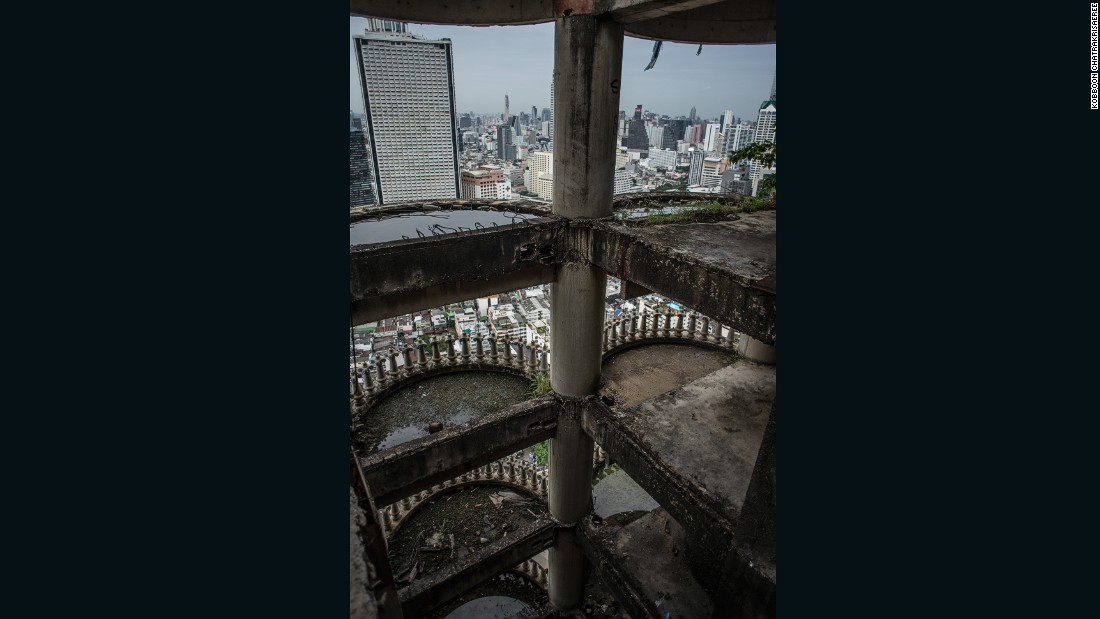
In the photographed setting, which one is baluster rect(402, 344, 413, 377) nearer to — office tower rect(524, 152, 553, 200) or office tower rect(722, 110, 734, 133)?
office tower rect(524, 152, 553, 200)

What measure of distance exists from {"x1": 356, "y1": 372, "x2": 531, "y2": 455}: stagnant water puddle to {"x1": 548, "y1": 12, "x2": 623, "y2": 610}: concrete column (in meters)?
1.95

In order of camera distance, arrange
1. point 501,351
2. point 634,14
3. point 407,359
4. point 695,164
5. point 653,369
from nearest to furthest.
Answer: point 634,14 < point 653,369 < point 407,359 < point 501,351 < point 695,164

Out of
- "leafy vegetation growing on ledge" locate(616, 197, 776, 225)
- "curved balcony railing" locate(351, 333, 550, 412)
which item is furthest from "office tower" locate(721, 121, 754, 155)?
"leafy vegetation growing on ledge" locate(616, 197, 776, 225)

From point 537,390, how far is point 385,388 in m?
3.74

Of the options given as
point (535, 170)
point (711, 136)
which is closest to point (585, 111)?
point (535, 170)

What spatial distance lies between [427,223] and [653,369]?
19.3 ft

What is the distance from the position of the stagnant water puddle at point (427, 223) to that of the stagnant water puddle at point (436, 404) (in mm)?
3779

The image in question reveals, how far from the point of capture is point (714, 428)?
7953 millimetres

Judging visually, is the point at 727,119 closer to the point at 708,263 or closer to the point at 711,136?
the point at 711,136

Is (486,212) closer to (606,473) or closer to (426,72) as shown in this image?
(426,72)

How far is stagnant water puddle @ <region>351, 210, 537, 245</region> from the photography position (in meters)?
7.18

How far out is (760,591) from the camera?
3.70 metres

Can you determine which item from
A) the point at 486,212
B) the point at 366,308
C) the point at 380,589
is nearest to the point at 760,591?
the point at 380,589

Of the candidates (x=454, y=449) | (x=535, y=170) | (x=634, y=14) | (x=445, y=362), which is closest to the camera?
(x=634, y=14)
